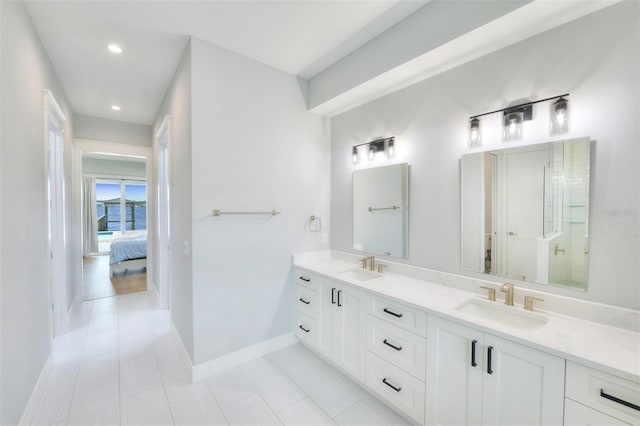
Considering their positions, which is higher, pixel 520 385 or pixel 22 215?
pixel 22 215

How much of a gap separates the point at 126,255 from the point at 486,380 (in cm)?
637

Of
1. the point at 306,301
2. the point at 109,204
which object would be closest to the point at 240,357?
the point at 306,301

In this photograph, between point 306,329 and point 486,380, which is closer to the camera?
point 486,380

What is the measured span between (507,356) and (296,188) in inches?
84.4

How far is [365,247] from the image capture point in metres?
2.75

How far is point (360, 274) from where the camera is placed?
2582mm

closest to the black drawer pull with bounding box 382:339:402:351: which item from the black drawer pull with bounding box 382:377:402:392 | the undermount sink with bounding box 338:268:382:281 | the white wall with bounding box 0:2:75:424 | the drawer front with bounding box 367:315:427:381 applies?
the drawer front with bounding box 367:315:427:381

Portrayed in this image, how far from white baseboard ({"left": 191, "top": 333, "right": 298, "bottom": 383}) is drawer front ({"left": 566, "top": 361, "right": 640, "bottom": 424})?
2.21 meters

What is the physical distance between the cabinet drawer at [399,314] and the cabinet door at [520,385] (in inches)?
14.4

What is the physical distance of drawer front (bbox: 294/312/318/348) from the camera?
2543mm

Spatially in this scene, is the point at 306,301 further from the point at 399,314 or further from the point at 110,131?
the point at 110,131

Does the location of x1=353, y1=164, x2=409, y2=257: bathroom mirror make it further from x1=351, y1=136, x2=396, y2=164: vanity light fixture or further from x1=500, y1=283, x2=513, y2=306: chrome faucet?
x1=500, y1=283, x2=513, y2=306: chrome faucet

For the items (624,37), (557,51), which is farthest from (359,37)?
(624,37)

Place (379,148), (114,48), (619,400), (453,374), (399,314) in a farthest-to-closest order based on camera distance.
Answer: (379,148) → (114,48) → (399,314) → (453,374) → (619,400)
